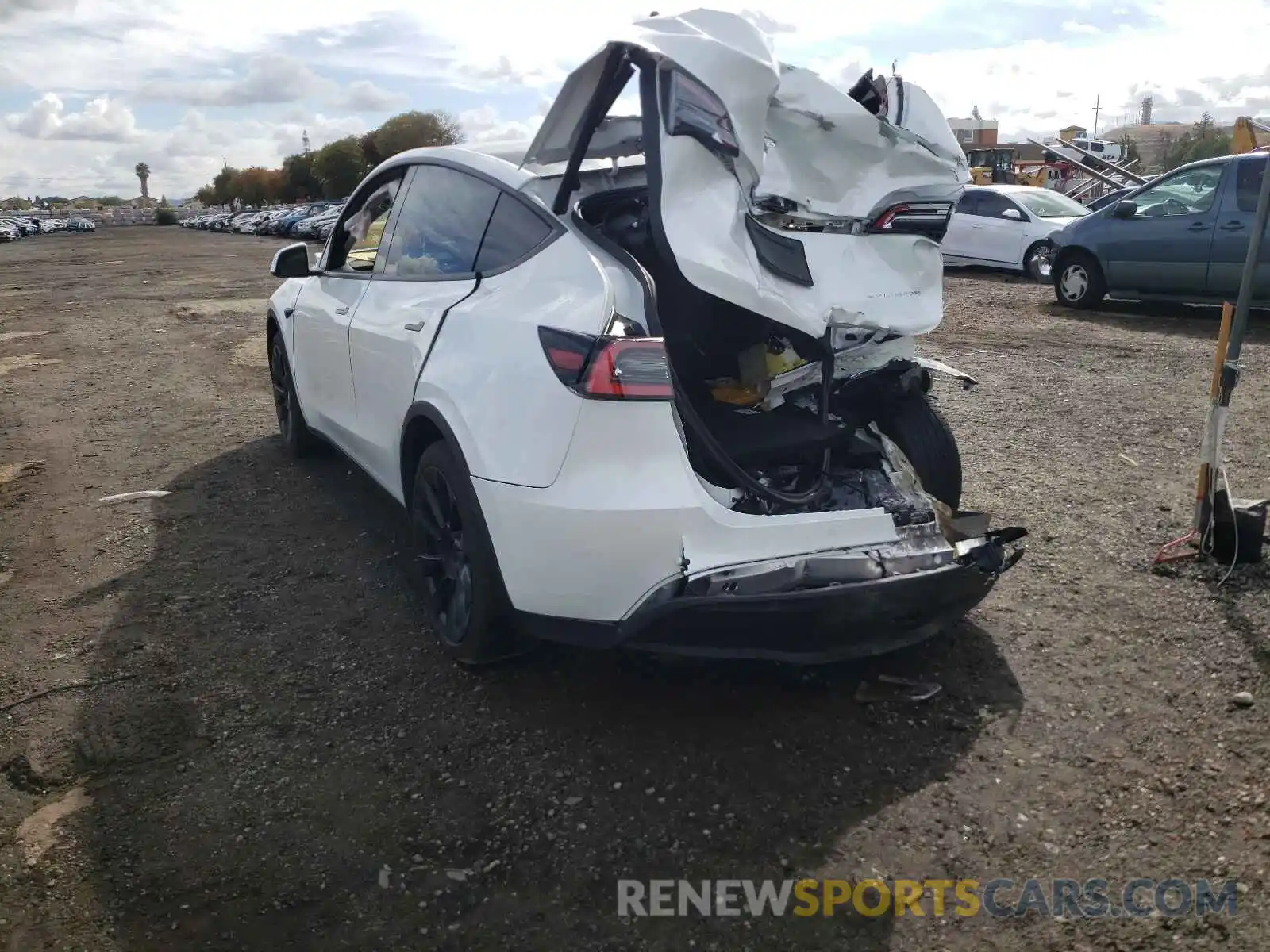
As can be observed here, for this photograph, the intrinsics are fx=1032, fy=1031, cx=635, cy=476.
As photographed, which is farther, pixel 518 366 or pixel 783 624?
pixel 518 366

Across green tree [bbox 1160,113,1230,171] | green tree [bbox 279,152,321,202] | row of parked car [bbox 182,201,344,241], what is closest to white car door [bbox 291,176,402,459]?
row of parked car [bbox 182,201,344,241]

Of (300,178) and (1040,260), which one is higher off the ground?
(300,178)

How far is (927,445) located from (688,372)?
104 centimetres

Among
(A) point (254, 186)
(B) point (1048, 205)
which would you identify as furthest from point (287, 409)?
(A) point (254, 186)

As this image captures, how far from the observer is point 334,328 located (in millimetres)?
4801

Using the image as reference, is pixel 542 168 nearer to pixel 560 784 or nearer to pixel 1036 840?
pixel 560 784

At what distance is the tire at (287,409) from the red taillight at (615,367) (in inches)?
127

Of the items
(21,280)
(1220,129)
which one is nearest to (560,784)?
(21,280)

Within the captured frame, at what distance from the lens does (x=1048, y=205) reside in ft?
52.3

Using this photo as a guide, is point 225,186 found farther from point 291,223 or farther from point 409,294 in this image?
point 409,294

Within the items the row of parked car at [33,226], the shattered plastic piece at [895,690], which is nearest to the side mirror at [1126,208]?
the shattered plastic piece at [895,690]

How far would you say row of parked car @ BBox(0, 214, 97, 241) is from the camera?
222 ft

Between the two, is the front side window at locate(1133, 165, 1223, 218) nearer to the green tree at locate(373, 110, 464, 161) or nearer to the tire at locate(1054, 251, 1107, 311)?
the tire at locate(1054, 251, 1107, 311)

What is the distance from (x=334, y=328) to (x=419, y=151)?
0.91m
